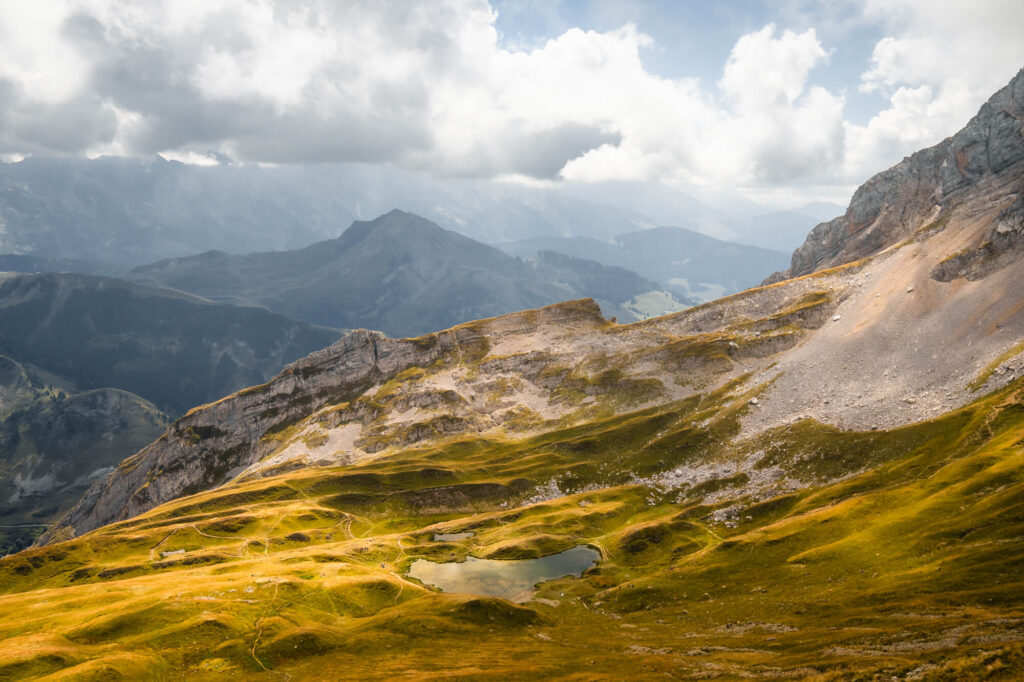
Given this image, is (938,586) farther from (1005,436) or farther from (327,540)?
(327,540)

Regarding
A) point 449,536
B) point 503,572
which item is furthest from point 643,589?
point 449,536

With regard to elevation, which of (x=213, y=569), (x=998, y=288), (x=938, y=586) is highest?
(x=998, y=288)

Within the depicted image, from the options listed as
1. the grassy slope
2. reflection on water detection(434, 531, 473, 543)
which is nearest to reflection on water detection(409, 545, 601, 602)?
the grassy slope

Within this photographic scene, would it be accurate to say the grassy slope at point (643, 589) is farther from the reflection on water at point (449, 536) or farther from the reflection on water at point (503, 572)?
the reflection on water at point (449, 536)

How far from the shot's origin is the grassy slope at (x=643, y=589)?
6900 centimetres

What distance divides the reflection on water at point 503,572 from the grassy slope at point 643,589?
3.85m

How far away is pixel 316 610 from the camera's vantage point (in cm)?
10869

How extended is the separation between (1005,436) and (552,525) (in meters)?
104

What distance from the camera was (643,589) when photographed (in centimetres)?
11138

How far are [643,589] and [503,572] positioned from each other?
119 ft

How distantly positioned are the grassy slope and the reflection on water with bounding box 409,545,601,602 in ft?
12.6

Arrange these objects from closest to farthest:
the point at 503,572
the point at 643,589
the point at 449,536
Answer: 1. the point at 643,589
2. the point at 503,572
3. the point at 449,536

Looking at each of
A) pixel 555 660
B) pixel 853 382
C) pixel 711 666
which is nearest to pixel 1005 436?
pixel 853 382

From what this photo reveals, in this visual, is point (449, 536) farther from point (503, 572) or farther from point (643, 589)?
point (643, 589)
